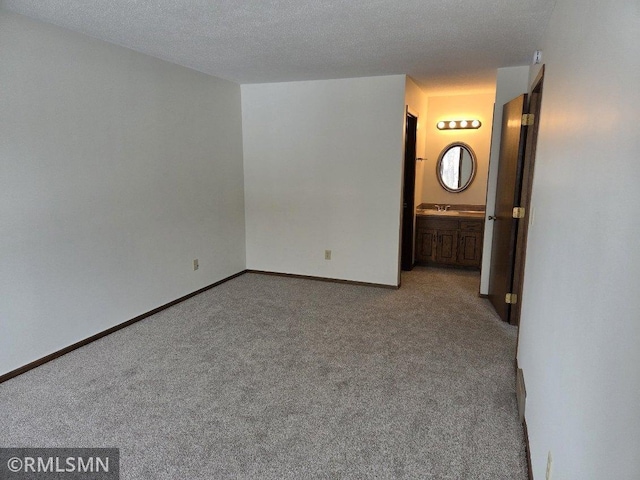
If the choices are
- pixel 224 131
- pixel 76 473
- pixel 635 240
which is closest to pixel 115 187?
pixel 224 131

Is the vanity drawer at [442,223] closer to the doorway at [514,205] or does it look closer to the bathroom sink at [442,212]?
the bathroom sink at [442,212]

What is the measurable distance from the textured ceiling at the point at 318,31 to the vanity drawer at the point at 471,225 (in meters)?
1.92

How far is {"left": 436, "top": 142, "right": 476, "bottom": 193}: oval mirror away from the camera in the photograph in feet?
18.3

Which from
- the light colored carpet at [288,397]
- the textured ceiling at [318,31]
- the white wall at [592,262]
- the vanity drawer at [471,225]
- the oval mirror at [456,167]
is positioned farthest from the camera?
the oval mirror at [456,167]

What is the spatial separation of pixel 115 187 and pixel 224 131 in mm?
1709

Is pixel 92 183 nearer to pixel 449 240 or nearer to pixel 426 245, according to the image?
pixel 426 245

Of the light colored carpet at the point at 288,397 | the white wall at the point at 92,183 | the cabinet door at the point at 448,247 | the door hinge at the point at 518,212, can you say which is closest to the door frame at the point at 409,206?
the cabinet door at the point at 448,247

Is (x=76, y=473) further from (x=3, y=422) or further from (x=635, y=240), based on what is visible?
(x=635, y=240)

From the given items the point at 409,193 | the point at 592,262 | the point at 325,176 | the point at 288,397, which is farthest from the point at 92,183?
the point at 409,193

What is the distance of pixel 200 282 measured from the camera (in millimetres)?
4484

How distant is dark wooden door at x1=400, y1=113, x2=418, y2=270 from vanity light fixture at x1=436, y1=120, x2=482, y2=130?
2.53 feet

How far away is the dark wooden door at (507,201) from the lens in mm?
3303

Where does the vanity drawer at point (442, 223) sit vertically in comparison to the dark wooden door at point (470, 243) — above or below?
above

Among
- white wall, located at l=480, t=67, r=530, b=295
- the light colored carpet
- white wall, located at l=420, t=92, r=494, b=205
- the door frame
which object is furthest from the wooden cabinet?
the light colored carpet
